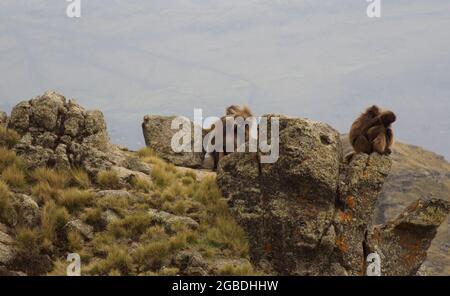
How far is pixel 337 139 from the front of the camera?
65.9 feet

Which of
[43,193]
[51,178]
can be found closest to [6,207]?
[43,193]

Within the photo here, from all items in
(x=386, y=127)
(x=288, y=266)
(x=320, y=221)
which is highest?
(x=386, y=127)

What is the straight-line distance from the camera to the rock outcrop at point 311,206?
1850 centimetres

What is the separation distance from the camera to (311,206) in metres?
18.9

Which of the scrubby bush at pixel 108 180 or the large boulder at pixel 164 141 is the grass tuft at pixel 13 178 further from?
the large boulder at pixel 164 141

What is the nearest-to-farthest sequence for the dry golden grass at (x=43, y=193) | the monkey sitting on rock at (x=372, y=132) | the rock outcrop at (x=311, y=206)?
1. the rock outcrop at (x=311, y=206)
2. the dry golden grass at (x=43, y=193)
3. the monkey sitting on rock at (x=372, y=132)

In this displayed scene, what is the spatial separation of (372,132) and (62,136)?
10.8 m

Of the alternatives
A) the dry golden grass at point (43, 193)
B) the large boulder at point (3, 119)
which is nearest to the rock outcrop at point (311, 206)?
the dry golden grass at point (43, 193)

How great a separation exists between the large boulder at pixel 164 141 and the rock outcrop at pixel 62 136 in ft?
11.2

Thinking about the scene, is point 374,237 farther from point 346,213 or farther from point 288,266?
point 288,266
